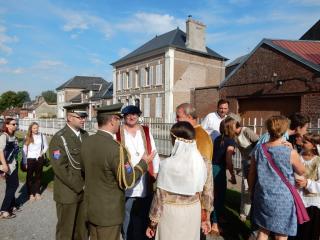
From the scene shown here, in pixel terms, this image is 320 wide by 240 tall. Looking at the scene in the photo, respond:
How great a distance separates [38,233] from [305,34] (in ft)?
91.7

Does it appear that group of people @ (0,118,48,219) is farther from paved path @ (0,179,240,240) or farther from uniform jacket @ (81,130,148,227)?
uniform jacket @ (81,130,148,227)

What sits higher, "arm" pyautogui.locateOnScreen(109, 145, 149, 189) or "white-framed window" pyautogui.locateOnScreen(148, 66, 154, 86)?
"white-framed window" pyautogui.locateOnScreen(148, 66, 154, 86)

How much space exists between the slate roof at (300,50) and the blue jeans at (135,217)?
14094 millimetres

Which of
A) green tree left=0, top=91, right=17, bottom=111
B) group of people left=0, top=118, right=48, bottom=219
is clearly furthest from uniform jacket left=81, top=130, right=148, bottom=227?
green tree left=0, top=91, right=17, bottom=111

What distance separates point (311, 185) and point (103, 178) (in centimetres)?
237

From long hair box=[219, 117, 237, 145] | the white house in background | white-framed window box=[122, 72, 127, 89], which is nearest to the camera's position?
long hair box=[219, 117, 237, 145]

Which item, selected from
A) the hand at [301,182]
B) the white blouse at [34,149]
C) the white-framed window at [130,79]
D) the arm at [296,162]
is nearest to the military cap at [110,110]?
the arm at [296,162]

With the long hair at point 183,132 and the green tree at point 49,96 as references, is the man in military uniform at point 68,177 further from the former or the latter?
the green tree at point 49,96

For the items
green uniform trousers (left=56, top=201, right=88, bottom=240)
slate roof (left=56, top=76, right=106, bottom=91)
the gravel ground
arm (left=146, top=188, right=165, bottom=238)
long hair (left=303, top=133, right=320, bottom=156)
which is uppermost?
slate roof (left=56, top=76, right=106, bottom=91)

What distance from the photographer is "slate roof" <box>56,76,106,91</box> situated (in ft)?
192

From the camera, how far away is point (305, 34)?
27.0 meters

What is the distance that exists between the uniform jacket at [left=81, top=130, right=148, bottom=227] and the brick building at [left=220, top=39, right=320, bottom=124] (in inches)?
546

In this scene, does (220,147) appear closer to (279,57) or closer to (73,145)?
(73,145)

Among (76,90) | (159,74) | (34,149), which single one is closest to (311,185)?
(34,149)
